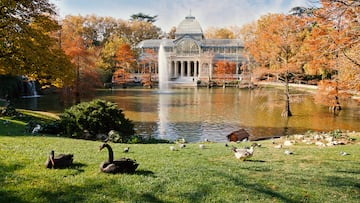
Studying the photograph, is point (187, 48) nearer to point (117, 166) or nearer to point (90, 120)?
point (90, 120)

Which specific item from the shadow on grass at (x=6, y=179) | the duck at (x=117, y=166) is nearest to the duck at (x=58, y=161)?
the shadow on grass at (x=6, y=179)

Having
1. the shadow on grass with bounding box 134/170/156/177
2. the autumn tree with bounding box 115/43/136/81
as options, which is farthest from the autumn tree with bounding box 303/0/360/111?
the autumn tree with bounding box 115/43/136/81

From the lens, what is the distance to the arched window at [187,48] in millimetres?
74438

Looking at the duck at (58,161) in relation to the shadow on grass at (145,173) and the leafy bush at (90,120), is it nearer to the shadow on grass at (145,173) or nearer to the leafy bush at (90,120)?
the shadow on grass at (145,173)

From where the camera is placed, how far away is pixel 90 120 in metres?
12.8

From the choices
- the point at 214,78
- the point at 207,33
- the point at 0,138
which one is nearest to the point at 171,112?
the point at 0,138

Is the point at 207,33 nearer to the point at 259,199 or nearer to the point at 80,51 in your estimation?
the point at 80,51

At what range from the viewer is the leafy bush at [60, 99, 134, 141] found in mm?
12664

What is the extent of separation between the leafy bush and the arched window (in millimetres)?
62255

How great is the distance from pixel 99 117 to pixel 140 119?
873 centimetres

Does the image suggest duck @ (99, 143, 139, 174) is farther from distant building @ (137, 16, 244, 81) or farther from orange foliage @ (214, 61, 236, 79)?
distant building @ (137, 16, 244, 81)

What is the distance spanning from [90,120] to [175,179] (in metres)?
7.57

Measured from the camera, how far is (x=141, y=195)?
539 cm

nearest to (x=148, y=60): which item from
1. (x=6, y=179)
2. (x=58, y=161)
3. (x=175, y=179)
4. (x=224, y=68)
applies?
(x=224, y=68)
